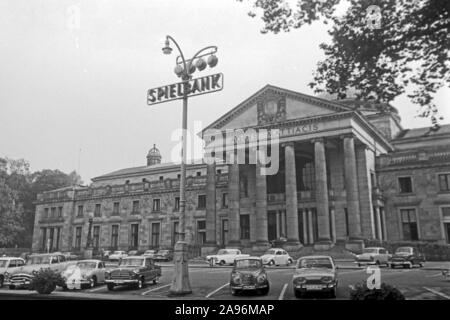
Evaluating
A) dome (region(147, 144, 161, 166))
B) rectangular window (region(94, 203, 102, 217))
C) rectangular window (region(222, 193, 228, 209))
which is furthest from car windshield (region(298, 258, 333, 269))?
dome (region(147, 144, 161, 166))

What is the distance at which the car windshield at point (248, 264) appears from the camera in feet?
54.3

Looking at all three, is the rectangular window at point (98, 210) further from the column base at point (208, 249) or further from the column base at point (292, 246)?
the column base at point (292, 246)

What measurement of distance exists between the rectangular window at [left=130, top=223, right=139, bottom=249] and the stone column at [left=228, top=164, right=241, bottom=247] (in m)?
18.6

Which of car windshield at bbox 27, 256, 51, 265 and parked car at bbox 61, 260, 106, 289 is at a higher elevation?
car windshield at bbox 27, 256, 51, 265

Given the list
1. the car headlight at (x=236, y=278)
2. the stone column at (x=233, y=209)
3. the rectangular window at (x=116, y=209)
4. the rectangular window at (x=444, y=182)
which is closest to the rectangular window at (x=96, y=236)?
the rectangular window at (x=116, y=209)

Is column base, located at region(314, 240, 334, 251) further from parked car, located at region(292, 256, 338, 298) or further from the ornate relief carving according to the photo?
parked car, located at region(292, 256, 338, 298)

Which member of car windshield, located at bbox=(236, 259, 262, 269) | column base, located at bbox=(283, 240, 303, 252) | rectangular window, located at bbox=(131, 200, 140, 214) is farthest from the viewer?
rectangular window, located at bbox=(131, 200, 140, 214)

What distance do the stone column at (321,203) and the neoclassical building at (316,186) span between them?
0.10 m

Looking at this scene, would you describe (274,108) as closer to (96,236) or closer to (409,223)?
(409,223)

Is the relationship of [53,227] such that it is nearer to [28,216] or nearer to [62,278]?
[28,216]

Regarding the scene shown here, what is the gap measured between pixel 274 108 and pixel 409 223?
1908 centimetres

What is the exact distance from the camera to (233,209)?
1769 inches

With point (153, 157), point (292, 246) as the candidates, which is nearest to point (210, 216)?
point (292, 246)

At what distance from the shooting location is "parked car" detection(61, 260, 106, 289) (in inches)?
737
